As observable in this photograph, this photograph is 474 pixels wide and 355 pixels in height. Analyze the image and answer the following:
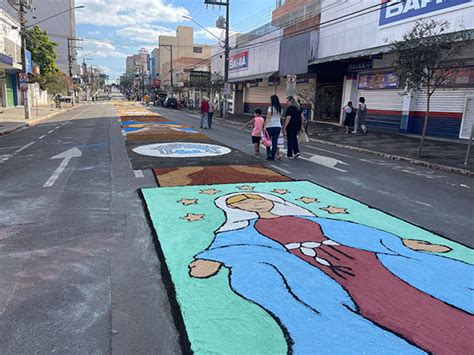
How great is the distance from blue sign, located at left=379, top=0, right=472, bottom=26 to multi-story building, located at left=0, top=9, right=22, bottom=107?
25.2 meters

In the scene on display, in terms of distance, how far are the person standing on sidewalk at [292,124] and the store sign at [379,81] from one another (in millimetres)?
11273

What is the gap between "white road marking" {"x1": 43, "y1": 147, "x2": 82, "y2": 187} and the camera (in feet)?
27.4

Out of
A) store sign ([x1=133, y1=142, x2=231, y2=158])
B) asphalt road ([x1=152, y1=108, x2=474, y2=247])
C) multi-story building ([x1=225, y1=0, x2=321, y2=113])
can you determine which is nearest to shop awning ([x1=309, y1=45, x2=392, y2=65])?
multi-story building ([x1=225, y1=0, x2=321, y2=113])

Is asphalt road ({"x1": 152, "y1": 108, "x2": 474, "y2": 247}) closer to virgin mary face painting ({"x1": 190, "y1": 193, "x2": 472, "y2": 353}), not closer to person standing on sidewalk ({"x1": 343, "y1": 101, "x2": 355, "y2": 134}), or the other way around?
virgin mary face painting ({"x1": 190, "y1": 193, "x2": 472, "y2": 353})

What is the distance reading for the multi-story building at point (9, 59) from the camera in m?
32.2

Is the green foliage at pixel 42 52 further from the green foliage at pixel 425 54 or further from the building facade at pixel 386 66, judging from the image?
the green foliage at pixel 425 54

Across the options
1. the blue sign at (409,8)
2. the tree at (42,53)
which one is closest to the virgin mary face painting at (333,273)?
the blue sign at (409,8)

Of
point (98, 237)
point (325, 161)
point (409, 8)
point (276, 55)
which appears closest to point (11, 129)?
point (325, 161)

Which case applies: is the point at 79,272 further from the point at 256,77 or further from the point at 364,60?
the point at 256,77

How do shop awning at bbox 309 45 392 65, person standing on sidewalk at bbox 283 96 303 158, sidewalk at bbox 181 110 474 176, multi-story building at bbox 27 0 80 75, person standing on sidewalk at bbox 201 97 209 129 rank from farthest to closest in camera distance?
multi-story building at bbox 27 0 80 75, person standing on sidewalk at bbox 201 97 209 129, shop awning at bbox 309 45 392 65, sidewalk at bbox 181 110 474 176, person standing on sidewalk at bbox 283 96 303 158

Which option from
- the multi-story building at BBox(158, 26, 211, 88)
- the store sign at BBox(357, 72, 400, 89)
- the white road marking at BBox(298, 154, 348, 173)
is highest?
the multi-story building at BBox(158, 26, 211, 88)

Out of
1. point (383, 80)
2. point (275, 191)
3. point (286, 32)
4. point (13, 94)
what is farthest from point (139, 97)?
point (275, 191)

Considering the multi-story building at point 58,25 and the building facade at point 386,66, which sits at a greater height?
the multi-story building at point 58,25

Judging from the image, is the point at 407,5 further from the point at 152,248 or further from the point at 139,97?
the point at 139,97
